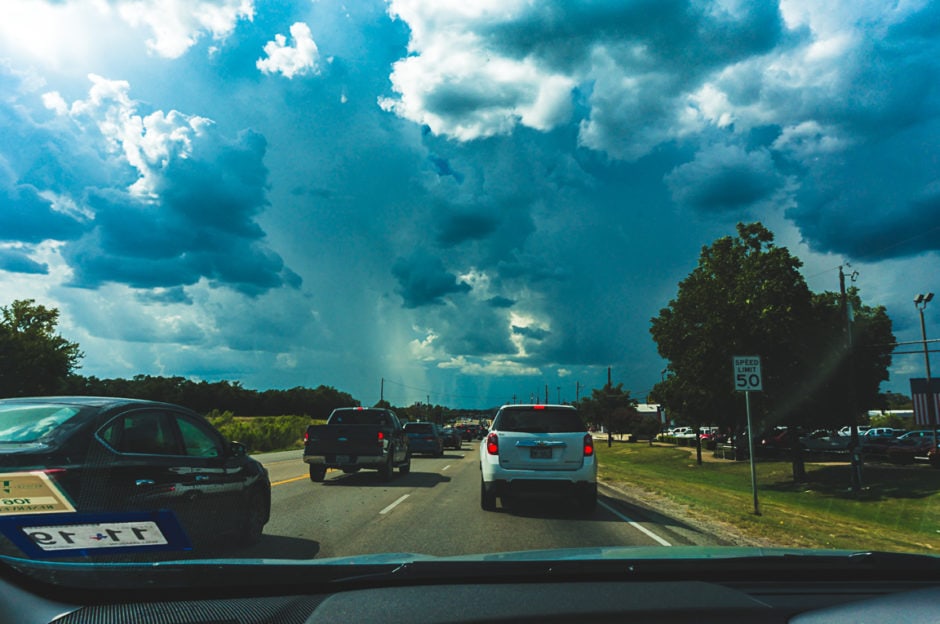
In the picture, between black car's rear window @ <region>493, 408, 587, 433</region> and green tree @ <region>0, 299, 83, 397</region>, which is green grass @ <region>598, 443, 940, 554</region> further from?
green tree @ <region>0, 299, 83, 397</region>

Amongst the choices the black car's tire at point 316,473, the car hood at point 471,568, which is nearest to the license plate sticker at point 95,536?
the car hood at point 471,568

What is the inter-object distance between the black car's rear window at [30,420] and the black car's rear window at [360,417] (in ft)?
44.2

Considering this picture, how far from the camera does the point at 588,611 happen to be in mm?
2525

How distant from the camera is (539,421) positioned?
37.9 feet

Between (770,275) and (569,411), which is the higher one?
(770,275)

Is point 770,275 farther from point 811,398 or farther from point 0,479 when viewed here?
point 0,479

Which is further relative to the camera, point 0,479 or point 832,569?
point 0,479

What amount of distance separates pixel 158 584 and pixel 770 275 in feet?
91.3

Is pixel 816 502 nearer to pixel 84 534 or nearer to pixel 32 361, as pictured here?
pixel 84 534

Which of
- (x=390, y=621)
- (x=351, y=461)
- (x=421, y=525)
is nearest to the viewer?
(x=390, y=621)

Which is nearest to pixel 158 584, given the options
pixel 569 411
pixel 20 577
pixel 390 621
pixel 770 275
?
pixel 20 577

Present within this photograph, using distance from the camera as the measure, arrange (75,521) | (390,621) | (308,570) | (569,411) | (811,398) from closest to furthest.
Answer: (390,621) < (308,570) < (75,521) < (569,411) < (811,398)

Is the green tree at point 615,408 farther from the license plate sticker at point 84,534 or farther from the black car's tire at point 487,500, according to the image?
the license plate sticker at point 84,534

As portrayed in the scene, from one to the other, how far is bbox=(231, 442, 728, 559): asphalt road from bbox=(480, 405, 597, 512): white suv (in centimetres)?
48
